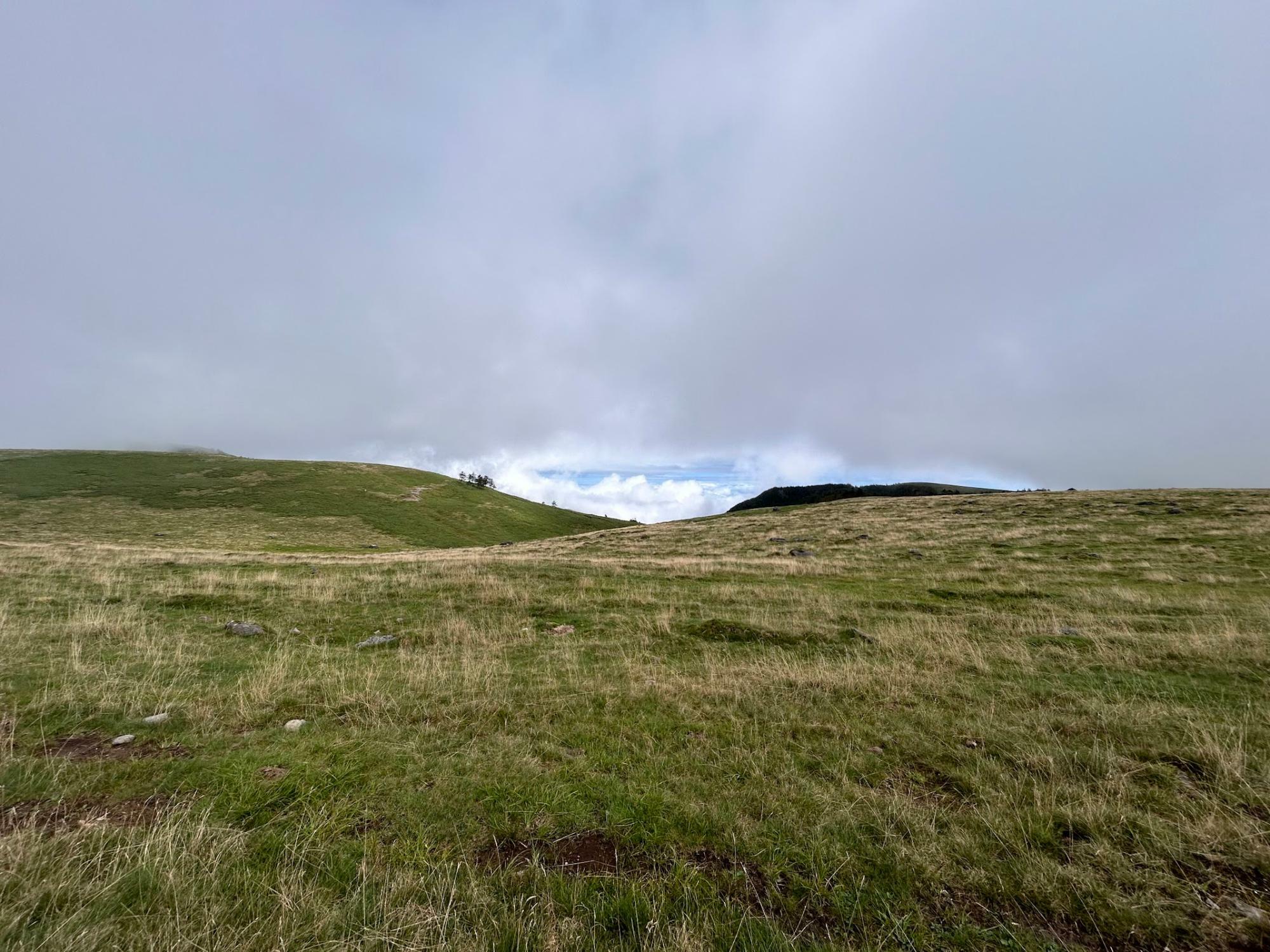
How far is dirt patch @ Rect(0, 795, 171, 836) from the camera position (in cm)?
446

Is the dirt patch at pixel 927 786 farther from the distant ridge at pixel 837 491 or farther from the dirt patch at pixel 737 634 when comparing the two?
the distant ridge at pixel 837 491

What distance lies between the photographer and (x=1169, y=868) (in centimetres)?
429

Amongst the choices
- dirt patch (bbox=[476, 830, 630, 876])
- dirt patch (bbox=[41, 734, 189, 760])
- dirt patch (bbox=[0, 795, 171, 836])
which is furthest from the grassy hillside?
dirt patch (bbox=[476, 830, 630, 876])

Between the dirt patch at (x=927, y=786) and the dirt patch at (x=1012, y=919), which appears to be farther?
the dirt patch at (x=927, y=786)

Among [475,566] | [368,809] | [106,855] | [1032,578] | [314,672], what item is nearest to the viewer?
[106,855]

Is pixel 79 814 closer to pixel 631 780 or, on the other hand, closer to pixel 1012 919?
pixel 631 780

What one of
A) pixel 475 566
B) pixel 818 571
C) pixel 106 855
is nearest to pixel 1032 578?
pixel 818 571

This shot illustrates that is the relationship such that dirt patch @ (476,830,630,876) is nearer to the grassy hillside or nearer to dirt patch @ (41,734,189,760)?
dirt patch @ (41,734,189,760)

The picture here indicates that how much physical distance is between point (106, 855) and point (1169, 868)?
9.31 meters

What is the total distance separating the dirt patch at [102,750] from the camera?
235 inches

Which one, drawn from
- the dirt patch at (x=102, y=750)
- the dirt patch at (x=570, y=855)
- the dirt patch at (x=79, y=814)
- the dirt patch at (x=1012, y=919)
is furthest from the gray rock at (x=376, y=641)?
the dirt patch at (x=1012, y=919)

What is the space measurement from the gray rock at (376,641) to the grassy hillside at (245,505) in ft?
170

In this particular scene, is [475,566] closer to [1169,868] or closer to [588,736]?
[588,736]

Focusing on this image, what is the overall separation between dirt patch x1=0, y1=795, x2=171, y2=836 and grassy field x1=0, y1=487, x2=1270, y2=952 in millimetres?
39
